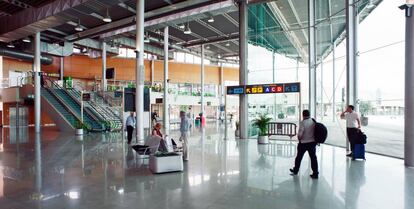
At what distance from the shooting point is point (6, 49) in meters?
21.7

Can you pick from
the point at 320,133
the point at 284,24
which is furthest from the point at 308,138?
the point at 284,24

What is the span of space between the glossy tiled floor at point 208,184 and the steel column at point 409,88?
444 millimetres

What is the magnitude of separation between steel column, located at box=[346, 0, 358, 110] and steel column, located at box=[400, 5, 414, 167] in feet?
6.77

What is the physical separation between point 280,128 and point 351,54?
4.43 metres

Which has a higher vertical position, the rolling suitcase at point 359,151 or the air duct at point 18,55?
the air duct at point 18,55

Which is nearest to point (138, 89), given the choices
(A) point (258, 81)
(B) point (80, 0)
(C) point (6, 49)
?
(B) point (80, 0)

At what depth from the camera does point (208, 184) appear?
5.56 metres

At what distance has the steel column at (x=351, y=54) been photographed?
9.38 metres

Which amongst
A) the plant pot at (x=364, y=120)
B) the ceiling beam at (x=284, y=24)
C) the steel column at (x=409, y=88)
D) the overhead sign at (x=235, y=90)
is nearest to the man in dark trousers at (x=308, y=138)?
the steel column at (x=409, y=88)

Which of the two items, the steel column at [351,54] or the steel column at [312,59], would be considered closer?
the steel column at [351,54]

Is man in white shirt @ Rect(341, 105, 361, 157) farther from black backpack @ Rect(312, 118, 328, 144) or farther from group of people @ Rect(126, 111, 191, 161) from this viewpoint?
group of people @ Rect(126, 111, 191, 161)

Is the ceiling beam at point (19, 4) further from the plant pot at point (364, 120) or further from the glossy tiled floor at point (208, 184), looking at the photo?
the plant pot at point (364, 120)

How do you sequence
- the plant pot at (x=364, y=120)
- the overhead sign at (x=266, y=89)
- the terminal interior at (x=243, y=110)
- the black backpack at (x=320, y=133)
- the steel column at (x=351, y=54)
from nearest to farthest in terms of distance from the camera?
the terminal interior at (x=243, y=110) → the black backpack at (x=320, y=133) → the steel column at (x=351, y=54) → the plant pot at (x=364, y=120) → the overhead sign at (x=266, y=89)

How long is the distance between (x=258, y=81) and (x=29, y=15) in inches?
466
